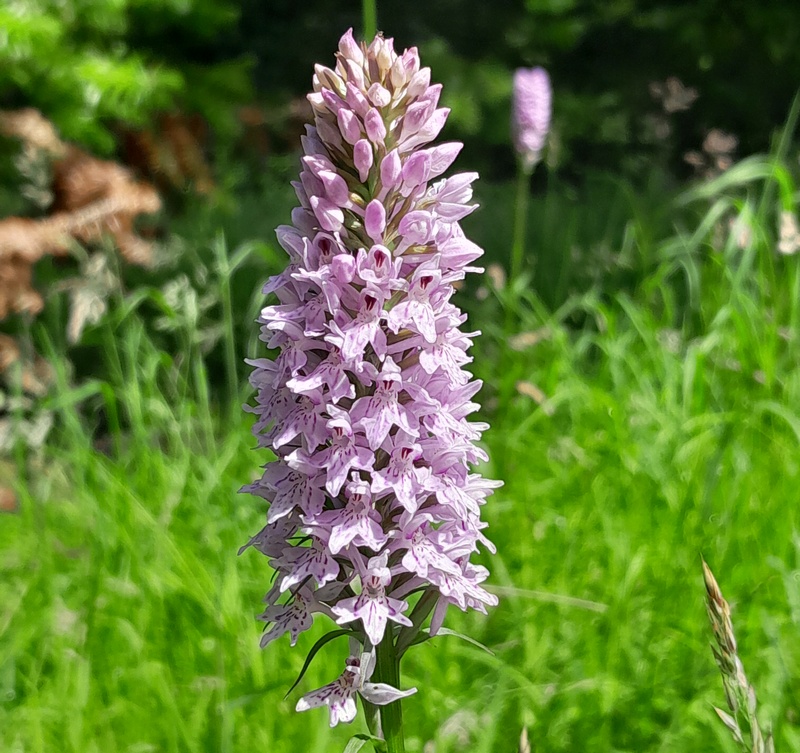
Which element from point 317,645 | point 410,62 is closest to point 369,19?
point 410,62

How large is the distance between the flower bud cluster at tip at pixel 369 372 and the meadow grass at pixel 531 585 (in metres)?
0.57

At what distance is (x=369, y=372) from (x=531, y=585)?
1581 mm

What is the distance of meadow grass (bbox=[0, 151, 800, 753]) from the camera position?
209 centimetres

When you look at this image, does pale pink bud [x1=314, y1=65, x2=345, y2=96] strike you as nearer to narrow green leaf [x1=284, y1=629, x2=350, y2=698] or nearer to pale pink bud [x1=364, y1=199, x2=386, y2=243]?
pale pink bud [x1=364, y1=199, x2=386, y2=243]

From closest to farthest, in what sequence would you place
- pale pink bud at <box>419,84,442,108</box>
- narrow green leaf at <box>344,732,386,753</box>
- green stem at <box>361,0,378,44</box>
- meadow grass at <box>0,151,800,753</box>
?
narrow green leaf at <box>344,732,386,753</box> < pale pink bud at <box>419,84,442,108</box> < green stem at <box>361,0,378,44</box> < meadow grass at <box>0,151,800,753</box>

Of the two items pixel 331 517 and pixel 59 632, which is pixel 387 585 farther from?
pixel 59 632

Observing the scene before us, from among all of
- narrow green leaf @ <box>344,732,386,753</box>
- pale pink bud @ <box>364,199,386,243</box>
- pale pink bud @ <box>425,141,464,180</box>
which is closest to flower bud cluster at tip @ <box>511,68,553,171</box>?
pale pink bud @ <box>425,141,464,180</box>

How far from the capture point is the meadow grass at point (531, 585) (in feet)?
6.87

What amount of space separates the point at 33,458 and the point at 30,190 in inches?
94.2

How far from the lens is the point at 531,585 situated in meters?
2.54

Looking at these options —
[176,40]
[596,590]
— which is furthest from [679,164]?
[596,590]

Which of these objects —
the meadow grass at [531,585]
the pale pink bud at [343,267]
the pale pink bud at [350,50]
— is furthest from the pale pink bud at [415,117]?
the meadow grass at [531,585]

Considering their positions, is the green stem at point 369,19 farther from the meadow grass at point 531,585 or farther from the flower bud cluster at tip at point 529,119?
the flower bud cluster at tip at point 529,119

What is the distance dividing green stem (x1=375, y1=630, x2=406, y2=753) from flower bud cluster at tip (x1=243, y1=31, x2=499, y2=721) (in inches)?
1.7
